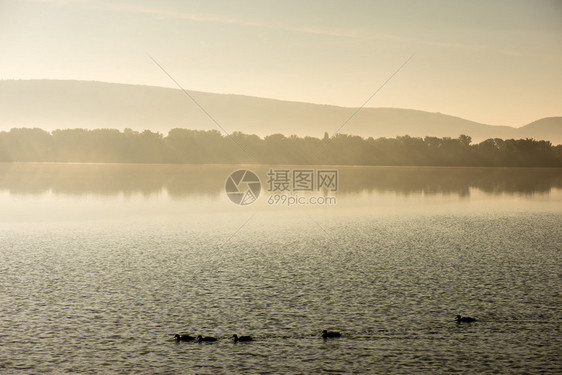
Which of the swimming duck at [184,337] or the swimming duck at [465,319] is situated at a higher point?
the swimming duck at [465,319]

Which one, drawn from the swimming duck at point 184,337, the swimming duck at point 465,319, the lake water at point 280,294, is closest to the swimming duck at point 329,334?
the lake water at point 280,294

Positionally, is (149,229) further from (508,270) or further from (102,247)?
(508,270)

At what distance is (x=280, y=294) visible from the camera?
45.4 m

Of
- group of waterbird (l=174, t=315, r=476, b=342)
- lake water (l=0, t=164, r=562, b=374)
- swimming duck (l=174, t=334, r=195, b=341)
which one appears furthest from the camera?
swimming duck (l=174, t=334, r=195, b=341)

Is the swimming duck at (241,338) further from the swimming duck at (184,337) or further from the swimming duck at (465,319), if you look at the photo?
the swimming duck at (465,319)

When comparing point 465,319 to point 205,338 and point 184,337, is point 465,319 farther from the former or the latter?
point 184,337

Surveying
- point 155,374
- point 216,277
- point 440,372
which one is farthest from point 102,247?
point 440,372

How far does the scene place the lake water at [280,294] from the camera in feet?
110

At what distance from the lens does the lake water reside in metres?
33.4

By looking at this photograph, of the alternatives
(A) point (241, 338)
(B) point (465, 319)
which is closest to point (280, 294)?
(A) point (241, 338)

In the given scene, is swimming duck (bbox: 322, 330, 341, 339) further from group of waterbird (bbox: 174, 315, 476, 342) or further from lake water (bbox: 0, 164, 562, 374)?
lake water (bbox: 0, 164, 562, 374)

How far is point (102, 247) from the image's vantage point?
6725 centimetres

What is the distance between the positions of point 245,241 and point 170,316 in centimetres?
3156

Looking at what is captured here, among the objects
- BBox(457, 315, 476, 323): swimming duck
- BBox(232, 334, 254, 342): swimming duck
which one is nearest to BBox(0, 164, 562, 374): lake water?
BBox(232, 334, 254, 342): swimming duck
